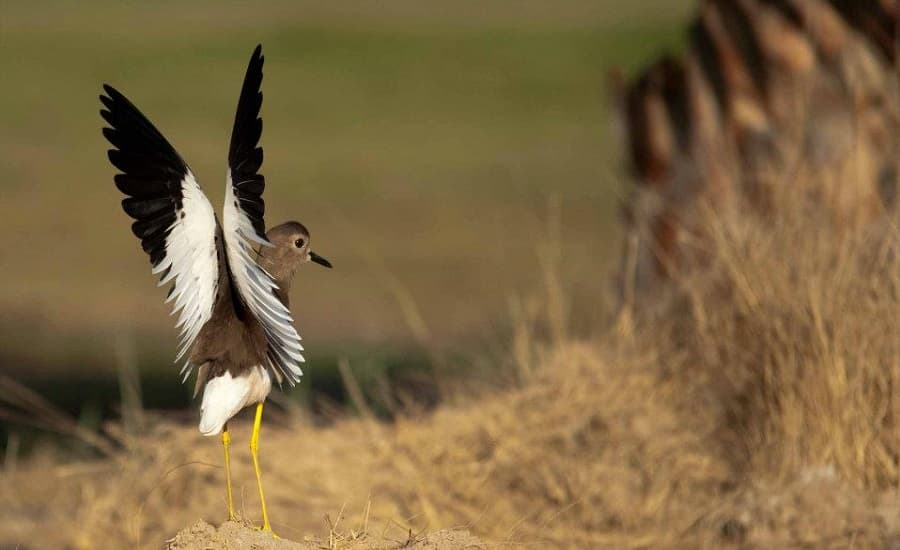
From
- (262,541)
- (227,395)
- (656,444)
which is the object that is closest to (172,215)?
(227,395)

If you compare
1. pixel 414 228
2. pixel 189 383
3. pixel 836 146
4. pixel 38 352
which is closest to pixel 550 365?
pixel 836 146

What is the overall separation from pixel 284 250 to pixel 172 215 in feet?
0.95

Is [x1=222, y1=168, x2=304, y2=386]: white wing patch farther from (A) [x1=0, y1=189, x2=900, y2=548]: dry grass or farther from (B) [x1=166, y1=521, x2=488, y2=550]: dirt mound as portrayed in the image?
(A) [x1=0, y1=189, x2=900, y2=548]: dry grass

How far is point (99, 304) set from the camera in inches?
513

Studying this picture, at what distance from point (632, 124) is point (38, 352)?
6.04 m

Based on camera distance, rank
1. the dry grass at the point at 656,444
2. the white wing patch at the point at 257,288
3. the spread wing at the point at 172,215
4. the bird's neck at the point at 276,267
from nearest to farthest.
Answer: the white wing patch at the point at 257,288
the spread wing at the point at 172,215
the bird's neck at the point at 276,267
the dry grass at the point at 656,444

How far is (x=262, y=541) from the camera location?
3869 mm

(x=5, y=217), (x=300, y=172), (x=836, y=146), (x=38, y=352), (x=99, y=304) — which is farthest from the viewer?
(x=300, y=172)

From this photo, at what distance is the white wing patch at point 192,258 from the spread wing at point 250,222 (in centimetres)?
10

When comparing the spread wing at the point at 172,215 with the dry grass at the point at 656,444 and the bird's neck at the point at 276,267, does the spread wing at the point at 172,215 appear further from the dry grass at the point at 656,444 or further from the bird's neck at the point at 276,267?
the dry grass at the point at 656,444

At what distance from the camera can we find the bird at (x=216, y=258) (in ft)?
12.3

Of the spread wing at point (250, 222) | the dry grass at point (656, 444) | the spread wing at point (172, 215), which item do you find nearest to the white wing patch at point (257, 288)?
the spread wing at point (250, 222)

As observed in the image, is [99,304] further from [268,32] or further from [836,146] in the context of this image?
[268,32]

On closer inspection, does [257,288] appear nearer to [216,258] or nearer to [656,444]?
[216,258]
